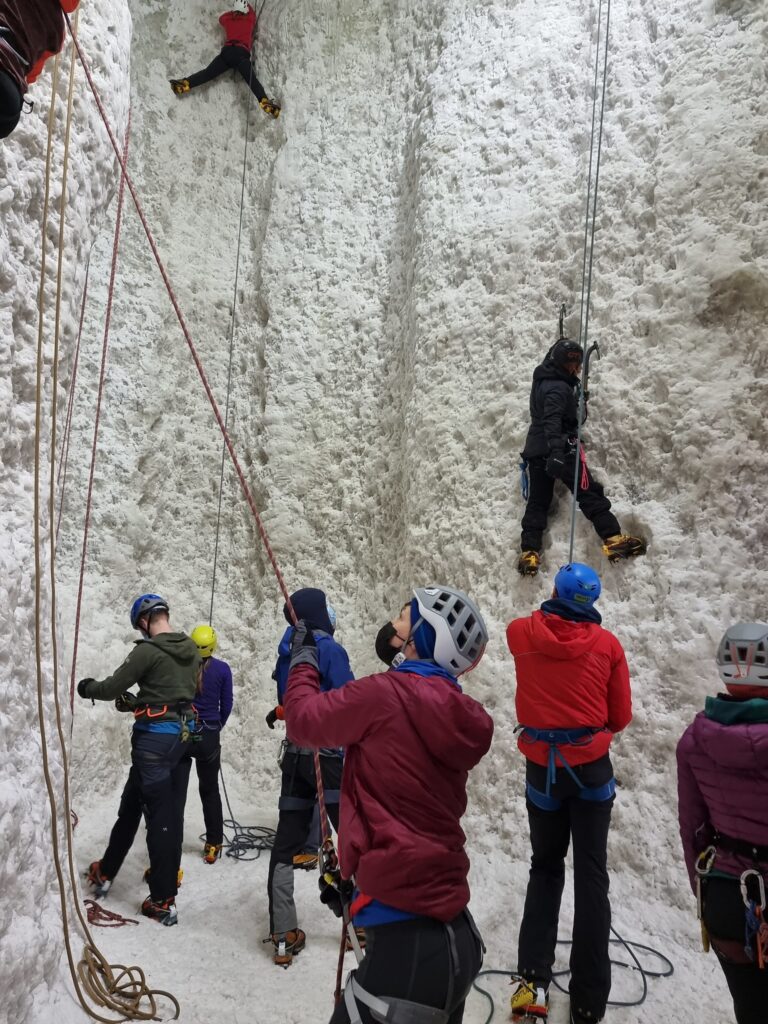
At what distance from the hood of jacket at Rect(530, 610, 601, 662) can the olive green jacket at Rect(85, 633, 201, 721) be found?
1829 millimetres

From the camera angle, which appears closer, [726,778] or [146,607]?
[726,778]

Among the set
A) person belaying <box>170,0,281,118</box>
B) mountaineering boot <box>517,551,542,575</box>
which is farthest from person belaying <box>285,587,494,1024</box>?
person belaying <box>170,0,281,118</box>

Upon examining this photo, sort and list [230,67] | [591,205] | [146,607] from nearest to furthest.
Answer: [146,607] → [591,205] → [230,67]

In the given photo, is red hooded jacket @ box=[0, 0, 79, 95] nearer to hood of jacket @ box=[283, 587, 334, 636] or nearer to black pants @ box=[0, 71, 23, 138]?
black pants @ box=[0, 71, 23, 138]

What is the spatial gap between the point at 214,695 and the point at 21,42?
3.79 metres

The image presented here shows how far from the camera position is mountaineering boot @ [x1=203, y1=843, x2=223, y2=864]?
4734 mm

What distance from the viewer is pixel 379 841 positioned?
5.49ft

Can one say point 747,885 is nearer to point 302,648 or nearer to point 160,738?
point 302,648

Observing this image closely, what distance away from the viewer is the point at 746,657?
2301mm

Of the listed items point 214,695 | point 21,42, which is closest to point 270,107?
point 214,695

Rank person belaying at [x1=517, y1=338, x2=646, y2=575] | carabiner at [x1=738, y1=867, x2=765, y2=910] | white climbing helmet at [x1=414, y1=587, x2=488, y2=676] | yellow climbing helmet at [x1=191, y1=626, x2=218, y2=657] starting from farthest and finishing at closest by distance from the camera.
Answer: yellow climbing helmet at [x1=191, y1=626, x2=218, y2=657] → person belaying at [x1=517, y1=338, x2=646, y2=575] → carabiner at [x1=738, y1=867, x2=765, y2=910] → white climbing helmet at [x1=414, y1=587, x2=488, y2=676]

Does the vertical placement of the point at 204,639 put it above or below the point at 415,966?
above

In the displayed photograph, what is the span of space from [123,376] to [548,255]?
12.2ft

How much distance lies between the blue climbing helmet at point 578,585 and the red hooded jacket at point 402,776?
123cm
